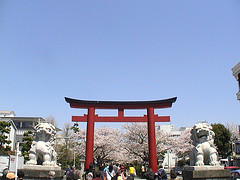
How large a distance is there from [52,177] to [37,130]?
1946 millimetres

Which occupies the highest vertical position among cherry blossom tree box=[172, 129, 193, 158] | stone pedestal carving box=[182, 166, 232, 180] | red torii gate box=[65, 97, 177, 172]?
red torii gate box=[65, 97, 177, 172]

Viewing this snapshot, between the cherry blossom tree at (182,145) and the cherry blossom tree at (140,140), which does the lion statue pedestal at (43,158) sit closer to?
the cherry blossom tree at (140,140)

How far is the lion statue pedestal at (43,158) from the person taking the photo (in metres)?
7.72

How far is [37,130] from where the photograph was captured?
28.3 feet

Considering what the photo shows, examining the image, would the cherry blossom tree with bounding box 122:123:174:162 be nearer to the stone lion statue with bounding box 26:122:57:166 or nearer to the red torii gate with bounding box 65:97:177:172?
the red torii gate with bounding box 65:97:177:172

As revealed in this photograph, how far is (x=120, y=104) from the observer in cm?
2156

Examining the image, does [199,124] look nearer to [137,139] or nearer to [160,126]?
[137,139]

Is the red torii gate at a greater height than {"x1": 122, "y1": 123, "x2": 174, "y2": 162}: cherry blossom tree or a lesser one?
greater

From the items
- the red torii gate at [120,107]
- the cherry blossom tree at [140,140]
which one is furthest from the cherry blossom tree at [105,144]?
the red torii gate at [120,107]

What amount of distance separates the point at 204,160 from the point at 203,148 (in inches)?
19.7

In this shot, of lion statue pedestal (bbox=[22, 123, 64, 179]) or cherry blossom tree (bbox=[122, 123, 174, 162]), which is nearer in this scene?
lion statue pedestal (bbox=[22, 123, 64, 179])

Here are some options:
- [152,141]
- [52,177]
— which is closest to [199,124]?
[52,177]

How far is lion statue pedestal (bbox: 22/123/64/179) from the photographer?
772cm

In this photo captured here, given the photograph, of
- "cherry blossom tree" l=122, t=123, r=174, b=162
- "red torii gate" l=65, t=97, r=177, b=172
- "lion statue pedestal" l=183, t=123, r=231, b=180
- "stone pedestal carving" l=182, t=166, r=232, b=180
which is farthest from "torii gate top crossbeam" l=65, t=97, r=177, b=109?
"stone pedestal carving" l=182, t=166, r=232, b=180
